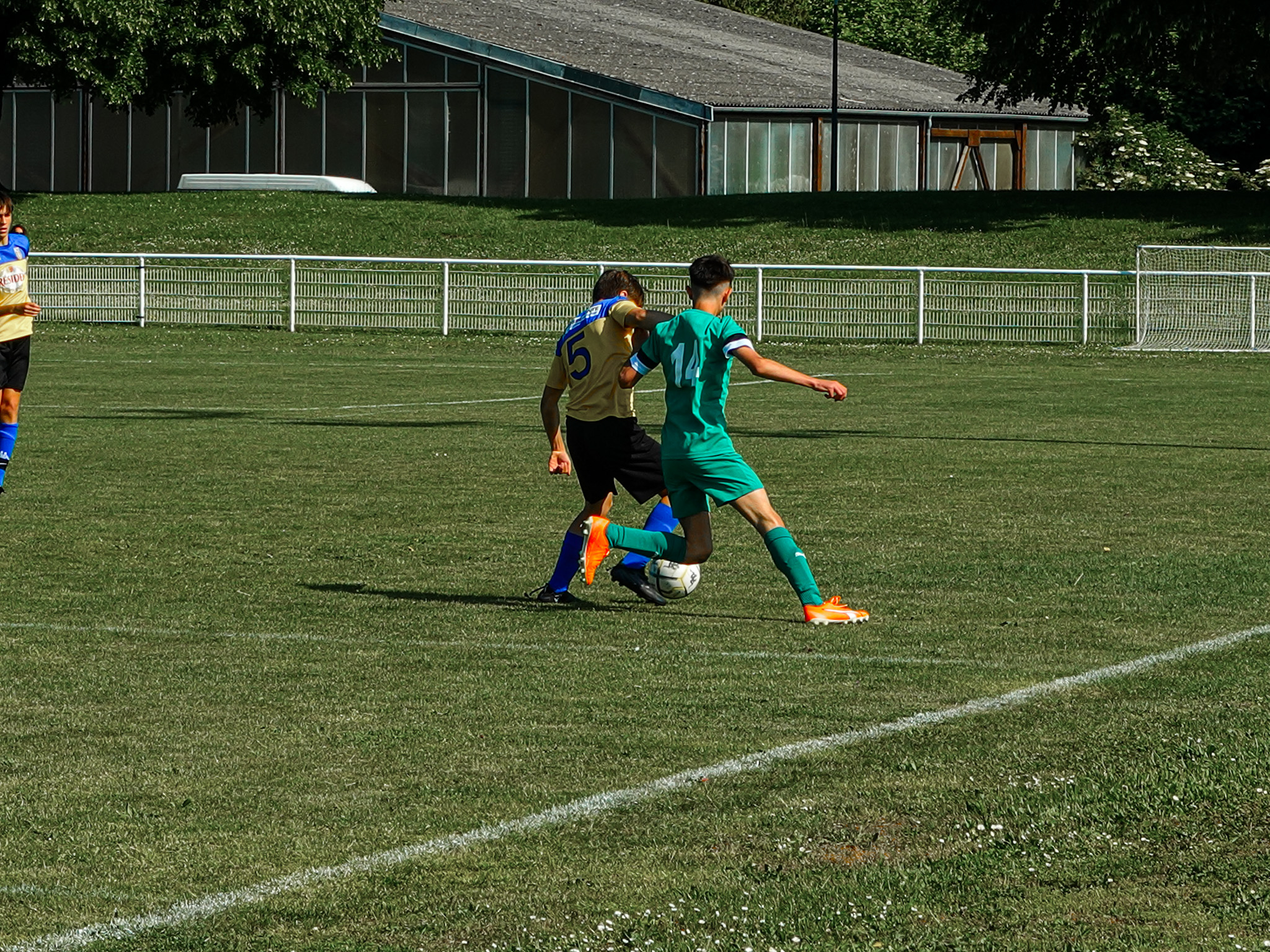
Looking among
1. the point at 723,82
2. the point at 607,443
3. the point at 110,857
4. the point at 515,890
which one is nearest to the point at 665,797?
the point at 515,890

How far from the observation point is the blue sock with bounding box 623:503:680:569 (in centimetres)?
959

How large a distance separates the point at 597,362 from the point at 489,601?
1208 millimetres

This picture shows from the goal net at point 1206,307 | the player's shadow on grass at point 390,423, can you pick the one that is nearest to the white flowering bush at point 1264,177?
the goal net at point 1206,307

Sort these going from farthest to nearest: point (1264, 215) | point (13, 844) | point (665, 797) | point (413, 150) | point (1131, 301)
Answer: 1. point (413, 150)
2. point (1264, 215)
3. point (1131, 301)
4. point (665, 797)
5. point (13, 844)

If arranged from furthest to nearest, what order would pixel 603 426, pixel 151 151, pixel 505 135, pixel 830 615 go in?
pixel 151 151, pixel 505 135, pixel 603 426, pixel 830 615

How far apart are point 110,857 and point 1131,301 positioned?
3200 cm

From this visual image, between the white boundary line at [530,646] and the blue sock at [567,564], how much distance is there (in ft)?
A: 3.47

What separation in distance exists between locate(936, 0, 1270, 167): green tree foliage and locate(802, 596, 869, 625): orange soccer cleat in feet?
129

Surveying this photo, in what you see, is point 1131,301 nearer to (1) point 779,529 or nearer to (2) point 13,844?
(1) point 779,529

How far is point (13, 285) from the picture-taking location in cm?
1436

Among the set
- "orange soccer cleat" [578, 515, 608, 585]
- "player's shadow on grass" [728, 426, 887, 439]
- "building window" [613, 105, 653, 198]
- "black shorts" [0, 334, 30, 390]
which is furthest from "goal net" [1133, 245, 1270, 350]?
"orange soccer cleat" [578, 515, 608, 585]

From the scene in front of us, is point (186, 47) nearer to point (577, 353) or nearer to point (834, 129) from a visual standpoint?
point (834, 129)

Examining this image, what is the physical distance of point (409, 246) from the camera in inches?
1907

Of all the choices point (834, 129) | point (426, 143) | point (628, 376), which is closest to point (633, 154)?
point (834, 129)
